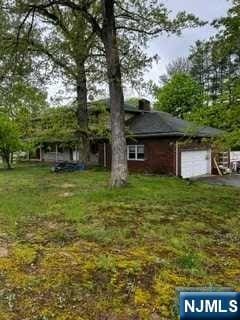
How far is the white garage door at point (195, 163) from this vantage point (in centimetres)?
2467

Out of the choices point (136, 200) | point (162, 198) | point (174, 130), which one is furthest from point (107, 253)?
point (174, 130)

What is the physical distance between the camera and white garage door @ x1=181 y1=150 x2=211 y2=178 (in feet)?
80.9

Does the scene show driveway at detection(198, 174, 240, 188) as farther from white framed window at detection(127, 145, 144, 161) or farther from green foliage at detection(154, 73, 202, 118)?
green foliage at detection(154, 73, 202, 118)

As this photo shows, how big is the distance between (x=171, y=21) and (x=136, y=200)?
7633 mm

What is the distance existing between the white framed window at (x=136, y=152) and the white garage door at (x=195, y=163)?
8.86 feet

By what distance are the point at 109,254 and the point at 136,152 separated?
18840 millimetres

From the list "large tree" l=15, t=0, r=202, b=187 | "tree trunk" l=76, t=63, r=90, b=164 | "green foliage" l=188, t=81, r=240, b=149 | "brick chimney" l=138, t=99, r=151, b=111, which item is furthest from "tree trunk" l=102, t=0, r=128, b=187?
"brick chimney" l=138, t=99, r=151, b=111

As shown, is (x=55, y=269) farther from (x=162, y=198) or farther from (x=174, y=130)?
(x=174, y=130)

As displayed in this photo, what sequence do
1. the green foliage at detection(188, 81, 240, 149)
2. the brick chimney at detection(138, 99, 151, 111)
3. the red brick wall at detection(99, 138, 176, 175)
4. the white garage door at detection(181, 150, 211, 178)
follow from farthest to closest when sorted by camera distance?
the brick chimney at detection(138, 99, 151, 111) < the white garage door at detection(181, 150, 211, 178) < the red brick wall at detection(99, 138, 176, 175) < the green foliage at detection(188, 81, 240, 149)

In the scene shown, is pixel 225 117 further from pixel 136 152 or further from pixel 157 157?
pixel 136 152

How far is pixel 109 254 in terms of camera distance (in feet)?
23.3

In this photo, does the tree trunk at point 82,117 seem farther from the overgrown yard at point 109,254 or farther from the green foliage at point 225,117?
the green foliage at point 225,117

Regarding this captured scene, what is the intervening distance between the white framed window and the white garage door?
270cm

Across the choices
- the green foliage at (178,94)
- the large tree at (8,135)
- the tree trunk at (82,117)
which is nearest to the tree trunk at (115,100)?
the tree trunk at (82,117)
